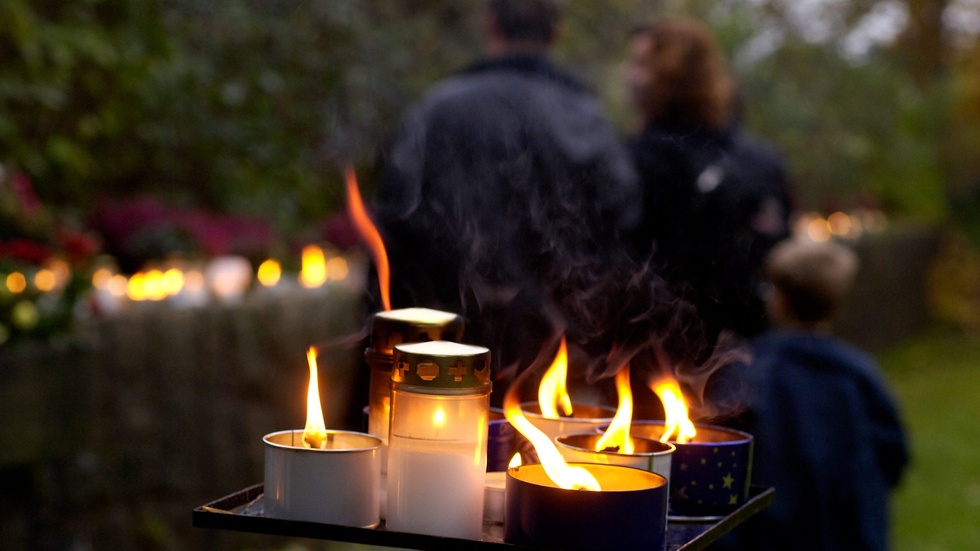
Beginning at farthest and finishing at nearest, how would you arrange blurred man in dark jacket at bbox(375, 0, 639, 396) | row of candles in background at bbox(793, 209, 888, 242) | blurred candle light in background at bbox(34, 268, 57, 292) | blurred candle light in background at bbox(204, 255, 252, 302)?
row of candles in background at bbox(793, 209, 888, 242), blurred candle light in background at bbox(204, 255, 252, 302), blurred candle light in background at bbox(34, 268, 57, 292), blurred man in dark jacket at bbox(375, 0, 639, 396)

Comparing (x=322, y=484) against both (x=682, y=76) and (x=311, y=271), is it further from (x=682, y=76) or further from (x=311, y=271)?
(x=311, y=271)

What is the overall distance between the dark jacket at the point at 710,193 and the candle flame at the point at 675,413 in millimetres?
1145

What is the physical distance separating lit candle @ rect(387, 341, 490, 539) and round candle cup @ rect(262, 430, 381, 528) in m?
0.04

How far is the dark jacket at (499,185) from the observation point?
102 inches

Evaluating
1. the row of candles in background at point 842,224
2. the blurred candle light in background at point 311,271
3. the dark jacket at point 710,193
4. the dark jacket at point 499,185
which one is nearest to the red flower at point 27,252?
the blurred candle light in background at point 311,271

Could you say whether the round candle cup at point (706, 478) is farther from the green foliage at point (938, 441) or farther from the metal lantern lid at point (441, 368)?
the green foliage at point (938, 441)

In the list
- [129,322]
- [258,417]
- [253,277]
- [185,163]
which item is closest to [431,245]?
[129,322]

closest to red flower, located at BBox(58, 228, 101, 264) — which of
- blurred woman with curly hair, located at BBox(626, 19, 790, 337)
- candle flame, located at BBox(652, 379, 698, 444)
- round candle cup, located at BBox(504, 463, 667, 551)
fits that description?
blurred woman with curly hair, located at BBox(626, 19, 790, 337)

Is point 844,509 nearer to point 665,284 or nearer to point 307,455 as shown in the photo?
point 665,284

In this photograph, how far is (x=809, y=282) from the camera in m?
3.74

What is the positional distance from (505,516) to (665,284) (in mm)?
578

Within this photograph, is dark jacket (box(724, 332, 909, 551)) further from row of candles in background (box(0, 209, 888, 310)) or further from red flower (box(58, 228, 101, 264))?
red flower (box(58, 228, 101, 264))

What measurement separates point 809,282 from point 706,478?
2.42 m

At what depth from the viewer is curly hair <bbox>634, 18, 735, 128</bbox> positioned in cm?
390
